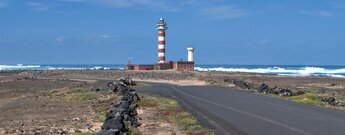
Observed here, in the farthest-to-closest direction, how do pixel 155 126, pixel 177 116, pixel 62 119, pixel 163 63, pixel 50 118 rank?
pixel 163 63, pixel 50 118, pixel 62 119, pixel 177 116, pixel 155 126

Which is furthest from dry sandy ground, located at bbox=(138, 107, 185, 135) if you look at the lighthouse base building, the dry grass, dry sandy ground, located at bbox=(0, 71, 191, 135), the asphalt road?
the lighthouse base building

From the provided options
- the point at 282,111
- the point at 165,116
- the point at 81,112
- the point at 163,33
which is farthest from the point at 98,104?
the point at 163,33

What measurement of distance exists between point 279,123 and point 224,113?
12.1ft

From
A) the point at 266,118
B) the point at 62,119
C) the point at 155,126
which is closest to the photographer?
the point at 155,126

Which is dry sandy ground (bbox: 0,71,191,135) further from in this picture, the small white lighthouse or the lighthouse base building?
the small white lighthouse

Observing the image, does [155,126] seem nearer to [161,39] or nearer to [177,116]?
[177,116]

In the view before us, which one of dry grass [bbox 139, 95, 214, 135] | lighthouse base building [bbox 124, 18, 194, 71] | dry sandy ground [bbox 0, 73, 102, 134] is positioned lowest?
dry sandy ground [bbox 0, 73, 102, 134]

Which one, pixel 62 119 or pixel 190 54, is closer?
pixel 62 119

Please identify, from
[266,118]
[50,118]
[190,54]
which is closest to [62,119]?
[50,118]

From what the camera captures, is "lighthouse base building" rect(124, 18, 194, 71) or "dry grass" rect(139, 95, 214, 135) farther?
"lighthouse base building" rect(124, 18, 194, 71)

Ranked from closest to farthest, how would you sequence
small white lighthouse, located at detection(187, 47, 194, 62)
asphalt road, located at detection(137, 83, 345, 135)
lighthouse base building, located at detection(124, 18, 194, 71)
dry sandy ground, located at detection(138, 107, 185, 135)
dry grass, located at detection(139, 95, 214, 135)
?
1. asphalt road, located at detection(137, 83, 345, 135)
2. dry sandy ground, located at detection(138, 107, 185, 135)
3. dry grass, located at detection(139, 95, 214, 135)
4. lighthouse base building, located at detection(124, 18, 194, 71)
5. small white lighthouse, located at detection(187, 47, 194, 62)

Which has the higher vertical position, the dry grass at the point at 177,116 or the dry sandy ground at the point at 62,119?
the dry grass at the point at 177,116

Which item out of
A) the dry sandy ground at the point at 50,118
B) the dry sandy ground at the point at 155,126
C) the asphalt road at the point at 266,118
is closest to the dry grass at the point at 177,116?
the dry sandy ground at the point at 155,126

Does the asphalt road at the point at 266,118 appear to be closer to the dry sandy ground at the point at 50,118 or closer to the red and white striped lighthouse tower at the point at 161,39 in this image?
the dry sandy ground at the point at 50,118
